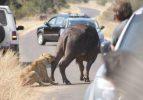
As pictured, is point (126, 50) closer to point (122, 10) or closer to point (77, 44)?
point (122, 10)

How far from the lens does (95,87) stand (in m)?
5.41

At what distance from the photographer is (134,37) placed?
19.4 ft

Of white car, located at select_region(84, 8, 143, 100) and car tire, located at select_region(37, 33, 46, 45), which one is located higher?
white car, located at select_region(84, 8, 143, 100)

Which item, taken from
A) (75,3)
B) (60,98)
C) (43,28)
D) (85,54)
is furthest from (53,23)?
(75,3)

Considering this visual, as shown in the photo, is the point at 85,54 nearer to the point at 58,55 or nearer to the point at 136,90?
the point at 58,55

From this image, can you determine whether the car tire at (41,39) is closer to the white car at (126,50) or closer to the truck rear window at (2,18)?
the truck rear window at (2,18)

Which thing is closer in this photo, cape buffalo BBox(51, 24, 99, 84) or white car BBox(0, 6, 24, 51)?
cape buffalo BBox(51, 24, 99, 84)

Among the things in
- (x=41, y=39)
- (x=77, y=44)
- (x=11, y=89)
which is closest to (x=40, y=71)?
(x=77, y=44)

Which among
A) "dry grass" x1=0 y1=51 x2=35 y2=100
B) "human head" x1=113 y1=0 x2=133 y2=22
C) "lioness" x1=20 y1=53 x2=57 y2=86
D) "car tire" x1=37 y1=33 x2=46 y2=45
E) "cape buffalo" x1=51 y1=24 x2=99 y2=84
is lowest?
"car tire" x1=37 y1=33 x2=46 y2=45

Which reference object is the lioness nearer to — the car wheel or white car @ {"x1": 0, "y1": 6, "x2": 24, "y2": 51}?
white car @ {"x1": 0, "y1": 6, "x2": 24, "y2": 51}

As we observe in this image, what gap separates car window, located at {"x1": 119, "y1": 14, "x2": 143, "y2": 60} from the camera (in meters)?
5.33

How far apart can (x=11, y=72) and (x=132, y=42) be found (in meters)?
6.08

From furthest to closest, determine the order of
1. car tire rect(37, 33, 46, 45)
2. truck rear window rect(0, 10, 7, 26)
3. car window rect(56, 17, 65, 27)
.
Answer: car tire rect(37, 33, 46, 45)
car window rect(56, 17, 65, 27)
truck rear window rect(0, 10, 7, 26)

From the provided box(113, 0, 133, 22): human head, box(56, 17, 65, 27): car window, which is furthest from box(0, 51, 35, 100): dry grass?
box(56, 17, 65, 27): car window
